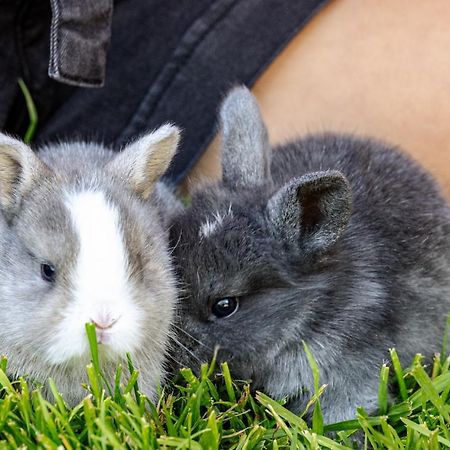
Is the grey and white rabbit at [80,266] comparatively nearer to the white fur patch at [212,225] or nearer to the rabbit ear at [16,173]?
the rabbit ear at [16,173]

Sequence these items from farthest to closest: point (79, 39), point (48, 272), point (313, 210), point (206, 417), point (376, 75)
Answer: point (376, 75), point (79, 39), point (313, 210), point (206, 417), point (48, 272)

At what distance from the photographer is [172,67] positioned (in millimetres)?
3674

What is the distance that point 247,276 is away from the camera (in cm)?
264

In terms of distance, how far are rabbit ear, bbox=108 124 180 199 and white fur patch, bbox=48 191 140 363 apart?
31 centimetres

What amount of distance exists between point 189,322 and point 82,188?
1.81 ft

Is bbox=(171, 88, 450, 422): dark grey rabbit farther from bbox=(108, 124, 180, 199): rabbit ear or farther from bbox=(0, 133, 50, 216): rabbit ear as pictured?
bbox=(0, 133, 50, 216): rabbit ear

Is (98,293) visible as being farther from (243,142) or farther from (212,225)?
(243,142)

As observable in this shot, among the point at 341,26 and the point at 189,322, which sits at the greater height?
the point at 341,26

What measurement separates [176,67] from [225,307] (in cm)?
141

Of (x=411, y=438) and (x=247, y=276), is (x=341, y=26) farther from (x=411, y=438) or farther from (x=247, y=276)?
(x=411, y=438)

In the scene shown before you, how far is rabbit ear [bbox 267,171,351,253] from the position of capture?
2564 mm

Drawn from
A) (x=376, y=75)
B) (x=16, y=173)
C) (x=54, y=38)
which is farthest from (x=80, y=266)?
(x=376, y=75)

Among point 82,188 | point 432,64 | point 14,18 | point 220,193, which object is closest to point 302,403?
point 220,193

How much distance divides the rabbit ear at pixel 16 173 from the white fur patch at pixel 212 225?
53 cm
